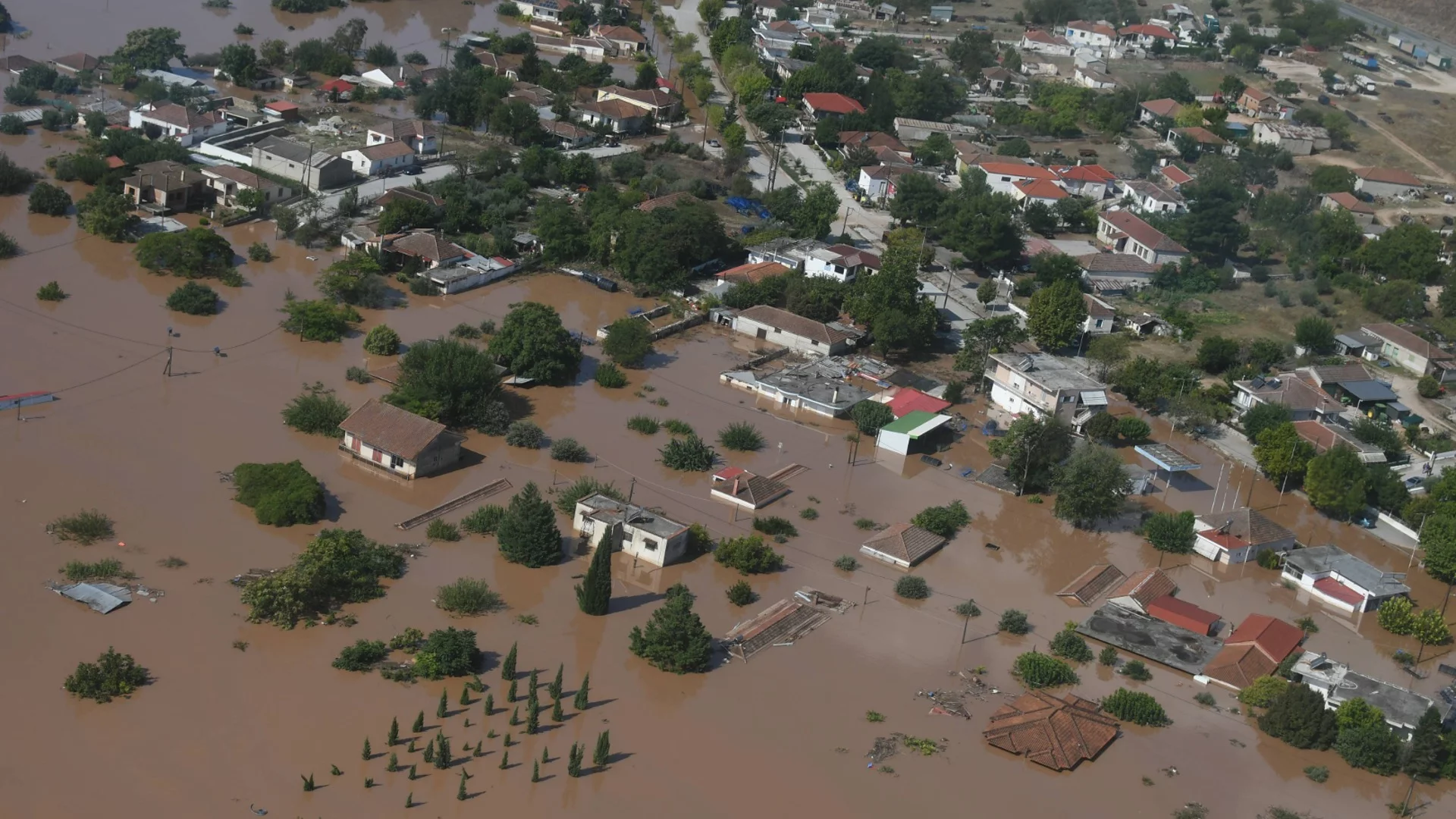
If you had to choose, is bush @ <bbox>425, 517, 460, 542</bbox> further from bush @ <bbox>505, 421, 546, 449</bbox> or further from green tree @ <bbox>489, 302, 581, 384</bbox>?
green tree @ <bbox>489, 302, 581, 384</bbox>

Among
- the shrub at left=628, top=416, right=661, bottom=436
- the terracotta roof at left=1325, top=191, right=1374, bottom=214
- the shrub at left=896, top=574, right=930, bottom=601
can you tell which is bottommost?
the shrub at left=628, top=416, right=661, bottom=436

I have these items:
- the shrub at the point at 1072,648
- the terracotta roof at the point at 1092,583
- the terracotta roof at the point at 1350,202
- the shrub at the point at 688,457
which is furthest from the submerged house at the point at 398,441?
the terracotta roof at the point at 1350,202

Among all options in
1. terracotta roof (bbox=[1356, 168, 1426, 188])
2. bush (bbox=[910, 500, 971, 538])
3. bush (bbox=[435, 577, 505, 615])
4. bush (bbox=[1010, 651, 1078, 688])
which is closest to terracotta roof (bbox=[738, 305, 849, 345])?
bush (bbox=[910, 500, 971, 538])

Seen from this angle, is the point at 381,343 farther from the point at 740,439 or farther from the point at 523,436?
the point at 740,439

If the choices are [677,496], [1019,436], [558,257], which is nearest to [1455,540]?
[1019,436]

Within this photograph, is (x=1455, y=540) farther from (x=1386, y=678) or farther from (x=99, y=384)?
(x=99, y=384)
